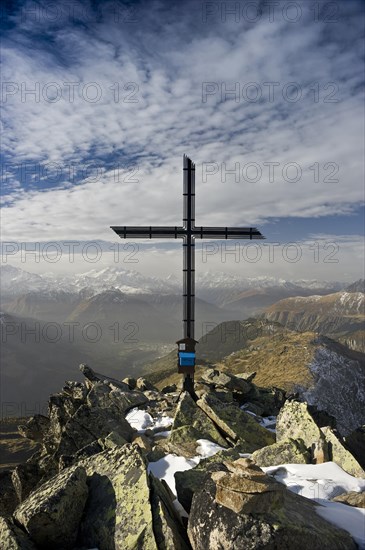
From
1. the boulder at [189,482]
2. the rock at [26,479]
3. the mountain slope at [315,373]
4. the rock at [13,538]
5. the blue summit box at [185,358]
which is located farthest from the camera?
the mountain slope at [315,373]

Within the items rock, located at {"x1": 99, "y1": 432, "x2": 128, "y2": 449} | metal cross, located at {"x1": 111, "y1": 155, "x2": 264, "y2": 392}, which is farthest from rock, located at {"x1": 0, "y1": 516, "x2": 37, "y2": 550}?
metal cross, located at {"x1": 111, "y1": 155, "x2": 264, "y2": 392}

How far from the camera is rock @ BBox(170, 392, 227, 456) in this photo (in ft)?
54.0

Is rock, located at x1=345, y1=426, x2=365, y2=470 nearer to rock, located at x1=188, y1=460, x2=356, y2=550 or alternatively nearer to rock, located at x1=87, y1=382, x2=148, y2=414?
rock, located at x1=188, y1=460, x2=356, y2=550

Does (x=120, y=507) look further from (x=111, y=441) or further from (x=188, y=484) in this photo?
(x=111, y=441)

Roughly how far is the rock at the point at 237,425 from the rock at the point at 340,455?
12.5ft

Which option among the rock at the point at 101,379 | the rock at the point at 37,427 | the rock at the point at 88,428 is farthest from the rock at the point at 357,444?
the rock at the point at 37,427

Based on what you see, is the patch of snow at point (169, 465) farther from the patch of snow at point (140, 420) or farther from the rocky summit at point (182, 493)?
the patch of snow at point (140, 420)

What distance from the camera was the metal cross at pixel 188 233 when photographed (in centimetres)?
2333

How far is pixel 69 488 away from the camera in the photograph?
9.09 metres

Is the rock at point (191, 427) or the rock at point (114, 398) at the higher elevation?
the rock at point (191, 427)

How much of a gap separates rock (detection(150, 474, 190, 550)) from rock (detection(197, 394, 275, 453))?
27.0 feet

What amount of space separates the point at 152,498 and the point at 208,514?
1815mm

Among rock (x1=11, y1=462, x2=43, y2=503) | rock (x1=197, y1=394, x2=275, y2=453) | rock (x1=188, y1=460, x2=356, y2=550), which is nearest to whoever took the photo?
rock (x1=188, y1=460, x2=356, y2=550)

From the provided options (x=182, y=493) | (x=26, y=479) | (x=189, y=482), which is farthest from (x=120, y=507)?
(x=26, y=479)
